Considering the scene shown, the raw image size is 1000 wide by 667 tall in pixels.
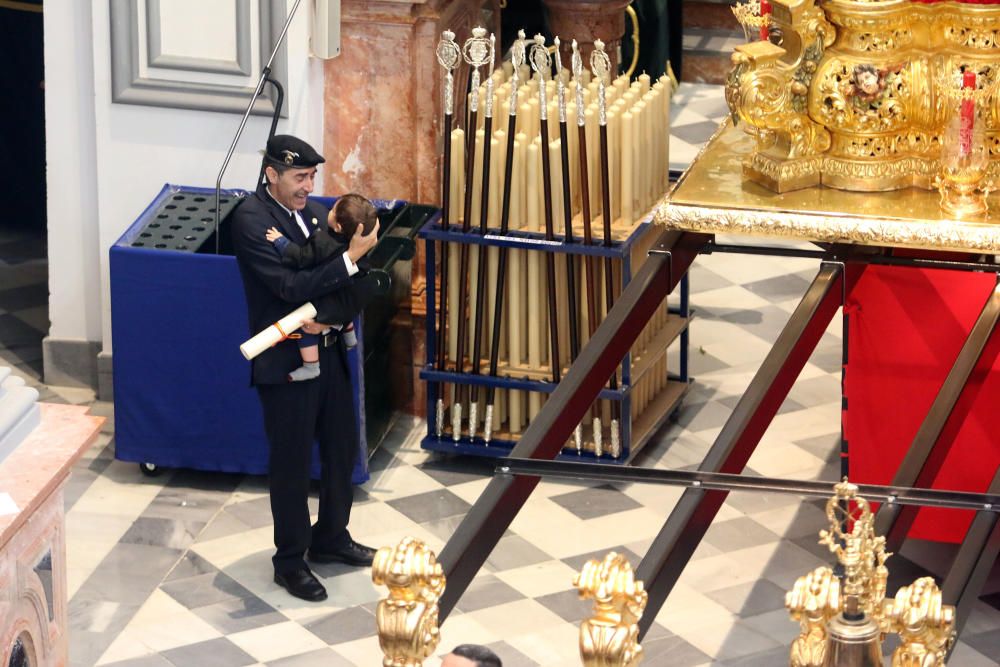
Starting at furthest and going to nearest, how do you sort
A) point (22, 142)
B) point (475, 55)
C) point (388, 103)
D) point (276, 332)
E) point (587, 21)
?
point (22, 142), point (587, 21), point (388, 103), point (475, 55), point (276, 332)

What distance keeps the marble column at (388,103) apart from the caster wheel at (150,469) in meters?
1.24

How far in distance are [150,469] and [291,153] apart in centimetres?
177

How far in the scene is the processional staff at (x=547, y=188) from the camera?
7.22 m

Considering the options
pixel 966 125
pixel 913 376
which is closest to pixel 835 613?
pixel 966 125

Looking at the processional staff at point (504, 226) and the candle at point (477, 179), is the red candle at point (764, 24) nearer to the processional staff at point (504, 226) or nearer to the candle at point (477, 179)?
the processional staff at point (504, 226)

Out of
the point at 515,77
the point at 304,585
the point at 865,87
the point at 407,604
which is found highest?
the point at 865,87

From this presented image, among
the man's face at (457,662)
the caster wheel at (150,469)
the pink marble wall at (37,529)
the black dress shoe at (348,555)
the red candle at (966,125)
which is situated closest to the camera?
the man's face at (457,662)

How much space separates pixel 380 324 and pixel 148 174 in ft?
3.78

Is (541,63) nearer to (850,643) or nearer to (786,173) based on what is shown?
(786,173)

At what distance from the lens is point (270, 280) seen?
6.41m

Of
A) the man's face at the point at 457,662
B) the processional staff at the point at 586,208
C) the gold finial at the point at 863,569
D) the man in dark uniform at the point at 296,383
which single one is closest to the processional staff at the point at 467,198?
the processional staff at the point at 586,208

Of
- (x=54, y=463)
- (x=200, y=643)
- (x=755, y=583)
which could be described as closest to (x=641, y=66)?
(x=755, y=583)

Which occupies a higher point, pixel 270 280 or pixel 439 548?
pixel 270 280

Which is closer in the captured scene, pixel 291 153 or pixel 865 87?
pixel 865 87
